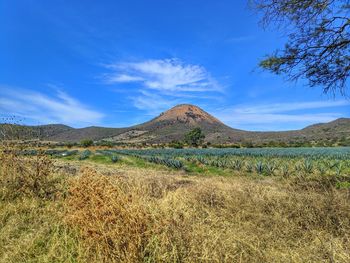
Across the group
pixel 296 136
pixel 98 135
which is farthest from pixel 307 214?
pixel 98 135

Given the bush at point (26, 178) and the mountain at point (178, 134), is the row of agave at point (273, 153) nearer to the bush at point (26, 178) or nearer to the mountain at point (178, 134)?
the bush at point (26, 178)

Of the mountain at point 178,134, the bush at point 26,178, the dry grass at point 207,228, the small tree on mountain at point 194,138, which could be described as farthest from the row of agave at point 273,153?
the mountain at point 178,134

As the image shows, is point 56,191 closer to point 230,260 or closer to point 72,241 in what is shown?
point 72,241

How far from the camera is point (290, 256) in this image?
387 centimetres

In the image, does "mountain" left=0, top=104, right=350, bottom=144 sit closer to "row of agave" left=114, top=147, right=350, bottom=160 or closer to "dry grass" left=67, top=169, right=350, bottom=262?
"row of agave" left=114, top=147, right=350, bottom=160

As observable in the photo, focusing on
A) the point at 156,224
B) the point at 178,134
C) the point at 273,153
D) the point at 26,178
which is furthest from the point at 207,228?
the point at 178,134

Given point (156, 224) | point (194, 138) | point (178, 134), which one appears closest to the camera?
point (156, 224)

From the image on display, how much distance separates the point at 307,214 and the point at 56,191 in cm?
550

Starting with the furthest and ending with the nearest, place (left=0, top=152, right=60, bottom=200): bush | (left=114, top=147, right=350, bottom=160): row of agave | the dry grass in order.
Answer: (left=114, top=147, right=350, bottom=160): row of agave
(left=0, top=152, right=60, bottom=200): bush
the dry grass

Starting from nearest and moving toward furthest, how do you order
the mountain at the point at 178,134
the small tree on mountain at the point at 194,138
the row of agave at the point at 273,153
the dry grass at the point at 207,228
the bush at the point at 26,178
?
the dry grass at the point at 207,228, the bush at the point at 26,178, the row of agave at the point at 273,153, the small tree on mountain at the point at 194,138, the mountain at the point at 178,134

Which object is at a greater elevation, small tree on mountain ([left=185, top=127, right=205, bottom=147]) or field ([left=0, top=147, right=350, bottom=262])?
small tree on mountain ([left=185, top=127, right=205, bottom=147])

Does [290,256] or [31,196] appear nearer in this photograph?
[290,256]

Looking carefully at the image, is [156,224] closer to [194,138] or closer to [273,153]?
[273,153]

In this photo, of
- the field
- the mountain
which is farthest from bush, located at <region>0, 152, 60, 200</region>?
the mountain
